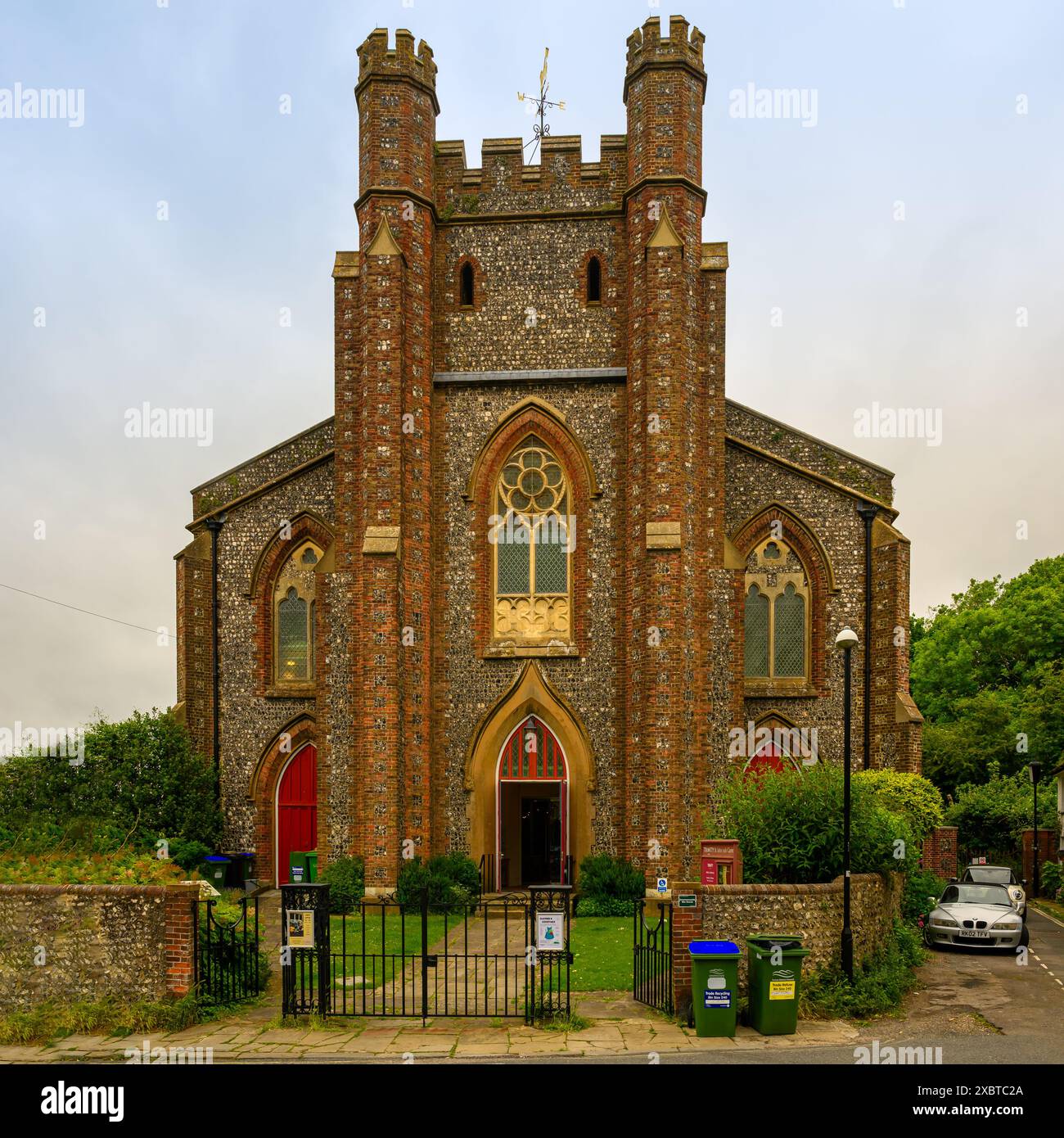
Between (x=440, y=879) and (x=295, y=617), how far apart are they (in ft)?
25.5

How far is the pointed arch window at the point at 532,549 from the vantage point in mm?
21609

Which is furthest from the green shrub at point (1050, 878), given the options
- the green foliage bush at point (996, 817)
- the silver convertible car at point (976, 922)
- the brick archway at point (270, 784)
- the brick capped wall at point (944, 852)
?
the brick archway at point (270, 784)

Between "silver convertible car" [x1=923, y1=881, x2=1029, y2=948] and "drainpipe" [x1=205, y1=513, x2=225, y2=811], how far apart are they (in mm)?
15145

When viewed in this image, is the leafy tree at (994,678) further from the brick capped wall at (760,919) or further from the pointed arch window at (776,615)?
the brick capped wall at (760,919)

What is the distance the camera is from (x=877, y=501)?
23.9 meters

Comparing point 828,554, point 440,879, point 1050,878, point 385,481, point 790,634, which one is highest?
point 385,481

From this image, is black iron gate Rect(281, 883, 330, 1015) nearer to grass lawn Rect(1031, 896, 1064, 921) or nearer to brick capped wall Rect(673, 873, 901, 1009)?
brick capped wall Rect(673, 873, 901, 1009)

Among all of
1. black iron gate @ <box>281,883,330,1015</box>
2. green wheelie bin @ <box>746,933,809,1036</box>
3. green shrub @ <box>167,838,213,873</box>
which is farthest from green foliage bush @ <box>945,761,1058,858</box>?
black iron gate @ <box>281,883,330,1015</box>

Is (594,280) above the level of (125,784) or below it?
above

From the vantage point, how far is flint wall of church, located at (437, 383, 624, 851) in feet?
69.2

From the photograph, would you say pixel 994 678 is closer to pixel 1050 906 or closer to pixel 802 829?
pixel 1050 906

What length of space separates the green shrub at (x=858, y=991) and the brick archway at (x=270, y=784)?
45.7ft

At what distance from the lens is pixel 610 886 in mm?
19641

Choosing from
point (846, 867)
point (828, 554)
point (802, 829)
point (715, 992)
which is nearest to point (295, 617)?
point (828, 554)
